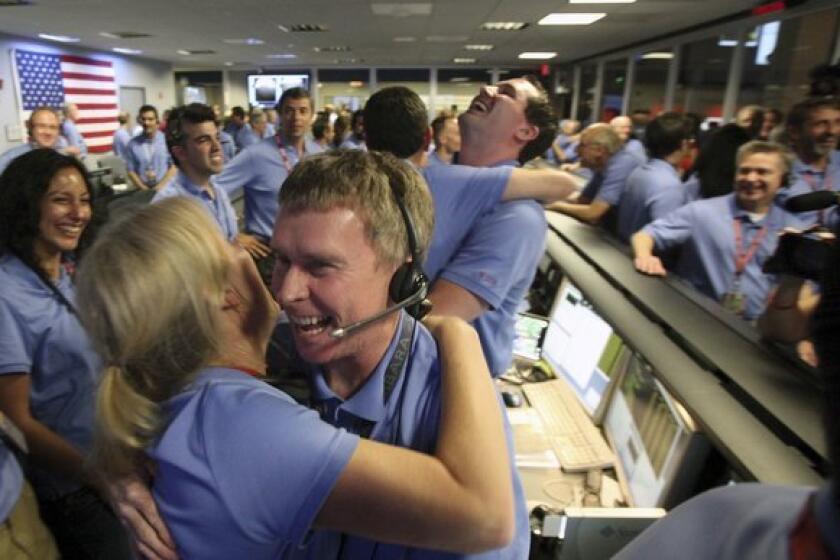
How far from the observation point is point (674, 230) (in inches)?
99.0

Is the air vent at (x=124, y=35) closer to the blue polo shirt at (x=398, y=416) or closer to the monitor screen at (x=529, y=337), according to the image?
the monitor screen at (x=529, y=337)

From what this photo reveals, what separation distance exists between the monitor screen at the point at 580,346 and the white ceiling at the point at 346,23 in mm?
5115

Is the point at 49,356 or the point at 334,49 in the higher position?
the point at 334,49

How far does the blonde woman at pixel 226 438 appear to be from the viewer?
641 mm

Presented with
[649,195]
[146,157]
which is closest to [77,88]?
[146,157]

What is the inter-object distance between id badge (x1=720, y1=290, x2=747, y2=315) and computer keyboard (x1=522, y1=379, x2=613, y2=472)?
831mm

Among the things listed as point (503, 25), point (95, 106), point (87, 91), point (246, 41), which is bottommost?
point (95, 106)

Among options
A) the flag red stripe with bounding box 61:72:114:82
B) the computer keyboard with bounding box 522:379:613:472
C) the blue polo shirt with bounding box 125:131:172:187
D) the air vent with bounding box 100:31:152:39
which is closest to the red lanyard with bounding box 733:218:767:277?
the computer keyboard with bounding box 522:379:613:472

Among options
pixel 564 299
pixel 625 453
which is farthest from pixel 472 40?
pixel 625 453

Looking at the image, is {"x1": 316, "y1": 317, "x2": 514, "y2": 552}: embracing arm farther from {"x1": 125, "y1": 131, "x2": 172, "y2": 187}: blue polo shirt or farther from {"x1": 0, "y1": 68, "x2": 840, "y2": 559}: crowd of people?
{"x1": 125, "y1": 131, "x2": 172, "y2": 187}: blue polo shirt

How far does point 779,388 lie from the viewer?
120 centimetres

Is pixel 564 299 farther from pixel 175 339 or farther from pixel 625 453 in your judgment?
pixel 175 339

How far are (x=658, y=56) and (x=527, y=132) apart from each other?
9313 mm

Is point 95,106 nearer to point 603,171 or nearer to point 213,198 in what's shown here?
point 213,198
